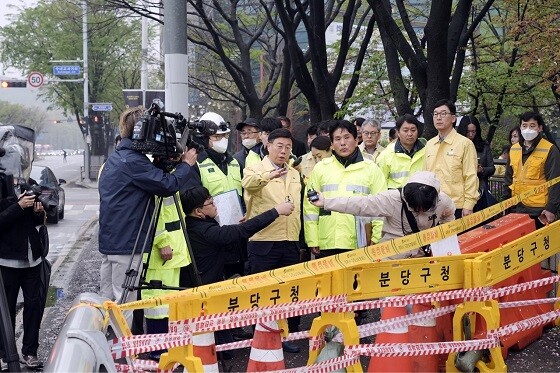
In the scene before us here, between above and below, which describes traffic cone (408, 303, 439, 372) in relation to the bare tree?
below

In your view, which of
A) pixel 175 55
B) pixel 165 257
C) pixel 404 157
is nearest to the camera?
pixel 165 257

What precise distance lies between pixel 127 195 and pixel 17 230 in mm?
1000

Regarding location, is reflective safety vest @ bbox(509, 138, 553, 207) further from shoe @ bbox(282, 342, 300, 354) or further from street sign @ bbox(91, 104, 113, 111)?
street sign @ bbox(91, 104, 113, 111)

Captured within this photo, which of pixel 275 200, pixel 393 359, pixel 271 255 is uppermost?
pixel 275 200

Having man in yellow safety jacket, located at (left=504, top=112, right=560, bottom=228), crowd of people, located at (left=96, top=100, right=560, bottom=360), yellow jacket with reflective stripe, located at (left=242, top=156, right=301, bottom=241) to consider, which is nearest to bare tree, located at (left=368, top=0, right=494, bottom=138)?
crowd of people, located at (left=96, top=100, right=560, bottom=360)

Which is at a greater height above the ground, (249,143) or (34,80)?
(34,80)

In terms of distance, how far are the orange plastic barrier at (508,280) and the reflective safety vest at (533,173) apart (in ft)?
4.43

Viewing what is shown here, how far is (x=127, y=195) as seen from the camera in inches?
240

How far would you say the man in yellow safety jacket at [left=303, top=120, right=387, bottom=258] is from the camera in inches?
270

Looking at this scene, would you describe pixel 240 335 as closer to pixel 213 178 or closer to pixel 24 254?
pixel 213 178

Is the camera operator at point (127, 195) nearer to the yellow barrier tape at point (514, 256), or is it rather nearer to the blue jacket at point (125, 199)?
the blue jacket at point (125, 199)

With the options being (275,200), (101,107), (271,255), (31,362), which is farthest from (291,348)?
(101,107)

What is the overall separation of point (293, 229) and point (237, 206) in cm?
72

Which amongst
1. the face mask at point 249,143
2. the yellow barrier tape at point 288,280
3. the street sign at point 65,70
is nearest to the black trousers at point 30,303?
the yellow barrier tape at point 288,280
